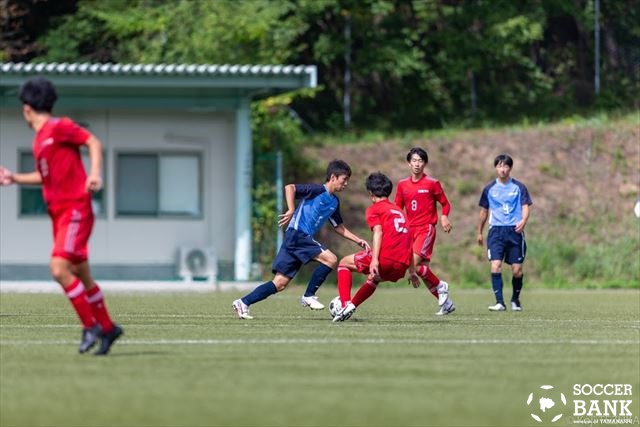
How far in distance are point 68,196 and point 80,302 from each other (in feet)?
2.45

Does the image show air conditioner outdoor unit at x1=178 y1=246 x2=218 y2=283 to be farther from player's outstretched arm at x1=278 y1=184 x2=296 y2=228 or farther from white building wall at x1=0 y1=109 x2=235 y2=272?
player's outstretched arm at x1=278 y1=184 x2=296 y2=228

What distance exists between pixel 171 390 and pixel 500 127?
102ft

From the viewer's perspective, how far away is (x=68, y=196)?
11.4m

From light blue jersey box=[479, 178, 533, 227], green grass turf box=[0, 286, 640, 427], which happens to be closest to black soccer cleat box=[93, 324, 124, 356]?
green grass turf box=[0, 286, 640, 427]

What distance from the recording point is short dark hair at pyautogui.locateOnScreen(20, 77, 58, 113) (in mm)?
11555

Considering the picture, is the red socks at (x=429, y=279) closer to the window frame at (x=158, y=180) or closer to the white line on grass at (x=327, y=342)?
the white line on grass at (x=327, y=342)

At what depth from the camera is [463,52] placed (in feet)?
141

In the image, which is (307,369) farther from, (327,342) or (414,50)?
(414,50)

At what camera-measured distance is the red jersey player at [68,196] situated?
1136cm

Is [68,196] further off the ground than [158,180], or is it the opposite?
[158,180]

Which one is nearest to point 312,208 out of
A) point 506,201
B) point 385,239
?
point 385,239

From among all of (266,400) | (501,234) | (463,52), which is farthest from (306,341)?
(463,52)

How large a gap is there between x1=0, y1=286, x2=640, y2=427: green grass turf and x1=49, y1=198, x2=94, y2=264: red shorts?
2.38 feet

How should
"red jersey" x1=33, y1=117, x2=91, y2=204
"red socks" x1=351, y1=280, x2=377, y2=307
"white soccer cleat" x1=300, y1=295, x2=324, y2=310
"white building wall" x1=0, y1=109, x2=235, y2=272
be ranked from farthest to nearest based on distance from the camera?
1. "white building wall" x1=0, y1=109, x2=235, y2=272
2. "white soccer cleat" x1=300, y1=295, x2=324, y2=310
3. "red socks" x1=351, y1=280, x2=377, y2=307
4. "red jersey" x1=33, y1=117, x2=91, y2=204
